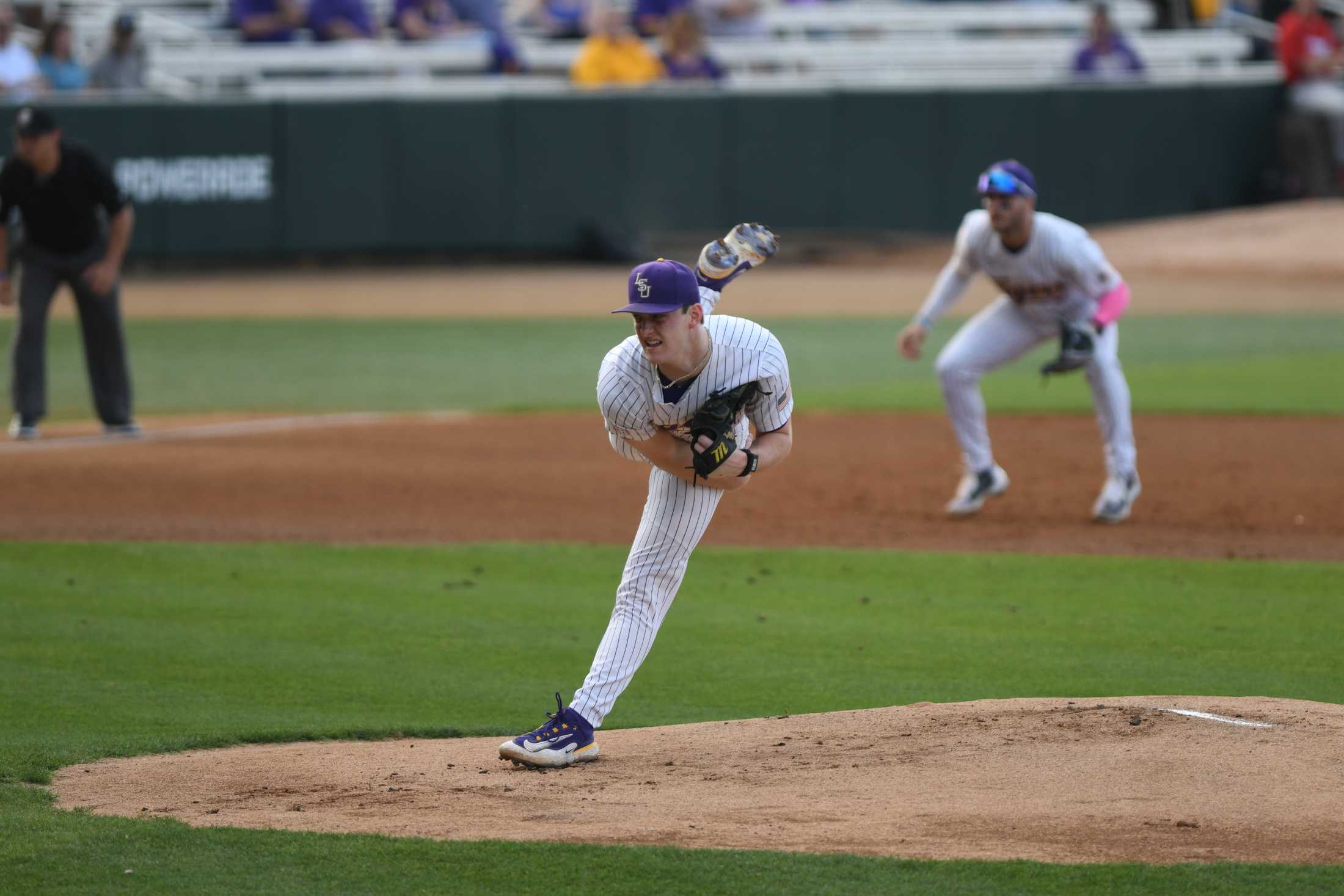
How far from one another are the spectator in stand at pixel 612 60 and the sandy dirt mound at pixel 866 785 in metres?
18.7

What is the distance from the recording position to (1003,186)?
9445 mm

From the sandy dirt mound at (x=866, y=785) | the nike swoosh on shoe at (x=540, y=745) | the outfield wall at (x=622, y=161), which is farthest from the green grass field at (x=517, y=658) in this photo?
the outfield wall at (x=622, y=161)

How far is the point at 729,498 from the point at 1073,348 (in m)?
2.57

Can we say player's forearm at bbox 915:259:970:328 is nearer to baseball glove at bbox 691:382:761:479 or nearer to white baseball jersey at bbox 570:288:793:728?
white baseball jersey at bbox 570:288:793:728

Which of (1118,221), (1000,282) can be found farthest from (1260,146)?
(1000,282)

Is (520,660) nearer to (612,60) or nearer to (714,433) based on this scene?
(714,433)

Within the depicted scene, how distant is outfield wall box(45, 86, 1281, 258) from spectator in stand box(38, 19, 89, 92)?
21.6 inches

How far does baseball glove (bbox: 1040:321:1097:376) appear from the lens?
9680mm

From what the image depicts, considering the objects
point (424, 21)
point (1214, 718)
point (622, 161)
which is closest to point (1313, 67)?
point (622, 161)

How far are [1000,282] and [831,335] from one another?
9.31 metres

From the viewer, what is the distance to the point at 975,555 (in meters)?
9.34

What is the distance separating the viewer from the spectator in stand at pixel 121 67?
21.7 metres

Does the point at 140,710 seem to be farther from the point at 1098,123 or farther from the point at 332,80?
the point at 1098,123

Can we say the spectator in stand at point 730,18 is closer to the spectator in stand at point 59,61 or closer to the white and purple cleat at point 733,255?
the spectator in stand at point 59,61
